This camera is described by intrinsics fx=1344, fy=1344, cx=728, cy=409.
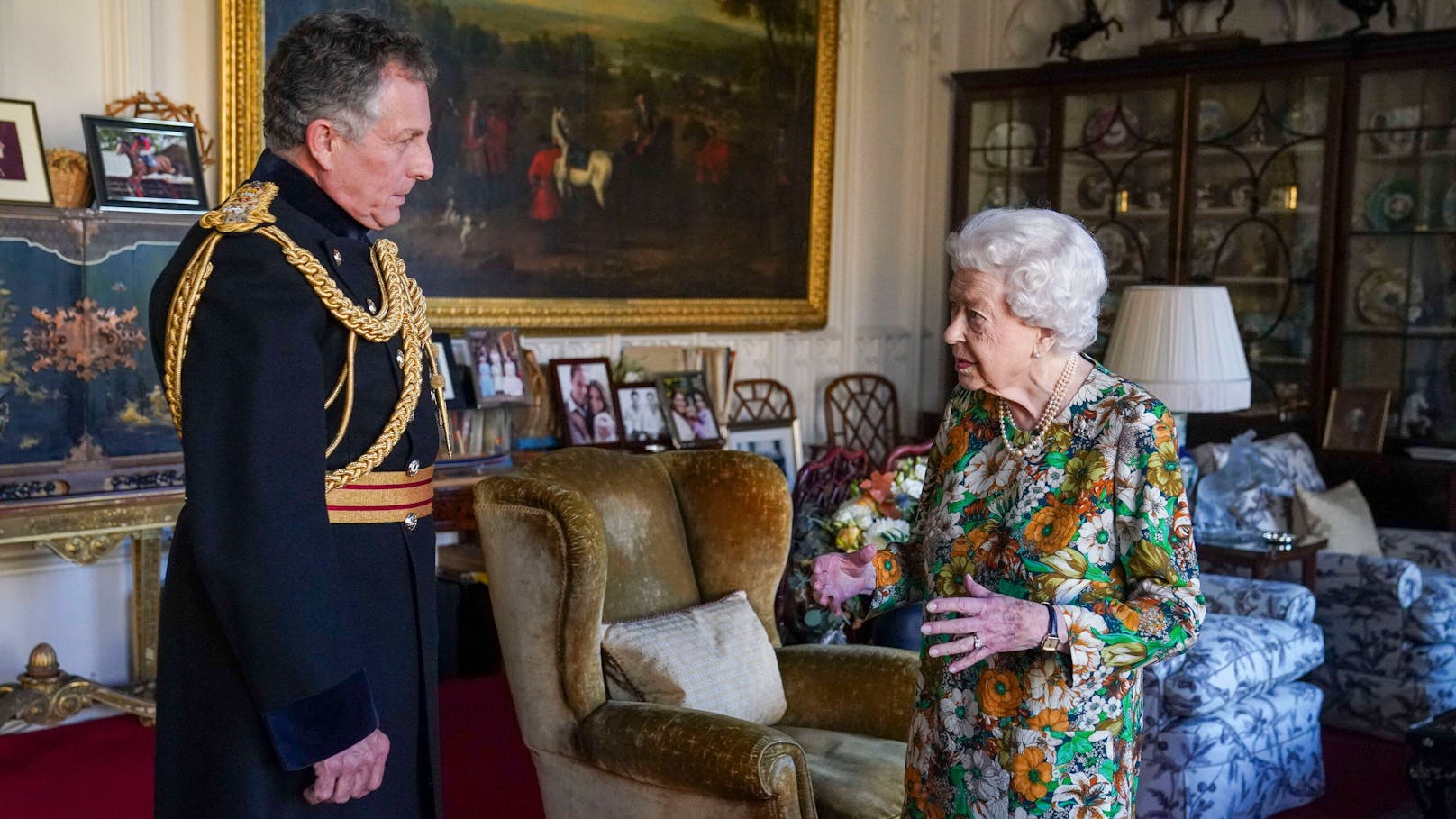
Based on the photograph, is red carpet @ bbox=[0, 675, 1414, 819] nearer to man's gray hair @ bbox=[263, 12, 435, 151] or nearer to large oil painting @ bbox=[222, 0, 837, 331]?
large oil painting @ bbox=[222, 0, 837, 331]

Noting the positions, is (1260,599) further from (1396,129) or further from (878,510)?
(1396,129)

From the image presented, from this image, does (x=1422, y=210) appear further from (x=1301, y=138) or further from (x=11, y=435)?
(x=11, y=435)

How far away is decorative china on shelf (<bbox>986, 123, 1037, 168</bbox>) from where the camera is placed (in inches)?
278

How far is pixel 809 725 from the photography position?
3.14m

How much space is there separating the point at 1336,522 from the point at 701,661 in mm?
3196

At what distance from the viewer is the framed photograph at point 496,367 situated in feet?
17.0

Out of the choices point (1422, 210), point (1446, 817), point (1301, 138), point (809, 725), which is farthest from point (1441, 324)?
point (809, 725)

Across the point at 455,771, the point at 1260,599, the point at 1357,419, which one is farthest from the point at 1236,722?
the point at 1357,419

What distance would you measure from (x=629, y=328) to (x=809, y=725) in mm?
3204

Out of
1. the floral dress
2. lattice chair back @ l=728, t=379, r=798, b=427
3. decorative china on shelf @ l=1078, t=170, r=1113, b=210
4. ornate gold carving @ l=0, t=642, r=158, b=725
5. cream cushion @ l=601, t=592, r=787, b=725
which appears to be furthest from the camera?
decorative china on shelf @ l=1078, t=170, r=1113, b=210

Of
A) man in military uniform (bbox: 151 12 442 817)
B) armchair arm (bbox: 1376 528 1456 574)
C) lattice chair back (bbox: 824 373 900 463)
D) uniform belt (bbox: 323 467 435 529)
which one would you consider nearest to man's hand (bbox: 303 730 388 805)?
man in military uniform (bbox: 151 12 442 817)

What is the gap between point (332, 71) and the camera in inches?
67.0

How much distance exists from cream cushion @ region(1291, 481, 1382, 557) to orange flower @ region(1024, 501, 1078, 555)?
349 centimetres

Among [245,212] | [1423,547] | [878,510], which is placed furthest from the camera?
[1423,547]
